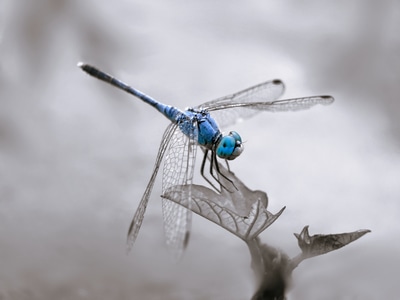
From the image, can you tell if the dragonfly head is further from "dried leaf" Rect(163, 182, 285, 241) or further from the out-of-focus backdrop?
"dried leaf" Rect(163, 182, 285, 241)

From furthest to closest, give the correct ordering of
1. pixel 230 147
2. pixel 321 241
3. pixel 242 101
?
pixel 242 101 < pixel 230 147 < pixel 321 241

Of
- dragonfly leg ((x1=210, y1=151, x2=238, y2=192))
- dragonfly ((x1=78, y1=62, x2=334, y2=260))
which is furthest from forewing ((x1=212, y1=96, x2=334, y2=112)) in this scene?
dragonfly leg ((x1=210, y1=151, x2=238, y2=192))

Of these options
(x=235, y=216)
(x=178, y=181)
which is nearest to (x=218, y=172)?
(x=178, y=181)

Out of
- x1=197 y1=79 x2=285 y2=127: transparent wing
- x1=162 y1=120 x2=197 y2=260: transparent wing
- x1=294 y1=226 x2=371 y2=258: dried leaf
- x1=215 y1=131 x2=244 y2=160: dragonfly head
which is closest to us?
x1=294 y1=226 x2=371 y2=258: dried leaf

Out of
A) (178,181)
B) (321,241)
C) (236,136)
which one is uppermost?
(236,136)

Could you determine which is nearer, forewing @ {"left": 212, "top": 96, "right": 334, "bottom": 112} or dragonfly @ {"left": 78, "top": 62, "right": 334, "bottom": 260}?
dragonfly @ {"left": 78, "top": 62, "right": 334, "bottom": 260}

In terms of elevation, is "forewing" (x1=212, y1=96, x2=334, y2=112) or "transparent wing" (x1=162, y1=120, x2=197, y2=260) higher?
"forewing" (x1=212, y1=96, x2=334, y2=112)

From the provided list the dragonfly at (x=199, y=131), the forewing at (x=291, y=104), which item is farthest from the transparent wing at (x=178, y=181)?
the forewing at (x=291, y=104)

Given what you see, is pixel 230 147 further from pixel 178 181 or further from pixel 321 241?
pixel 321 241

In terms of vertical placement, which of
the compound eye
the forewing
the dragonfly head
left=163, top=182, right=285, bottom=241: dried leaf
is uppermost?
the forewing
